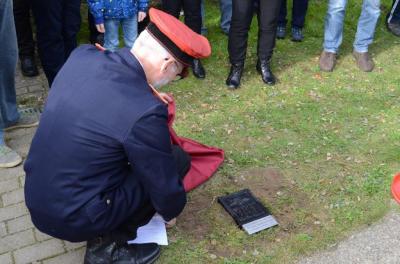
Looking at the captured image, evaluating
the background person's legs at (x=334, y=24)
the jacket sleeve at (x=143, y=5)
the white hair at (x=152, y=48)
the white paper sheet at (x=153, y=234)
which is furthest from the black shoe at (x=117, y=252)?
the background person's legs at (x=334, y=24)

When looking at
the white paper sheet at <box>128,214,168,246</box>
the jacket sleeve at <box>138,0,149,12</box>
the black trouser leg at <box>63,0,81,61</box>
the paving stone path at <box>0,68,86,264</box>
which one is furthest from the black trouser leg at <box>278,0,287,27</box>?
the white paper sheet at <box>128,214,168,246</box>

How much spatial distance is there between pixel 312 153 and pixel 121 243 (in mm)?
1623

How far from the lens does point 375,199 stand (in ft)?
10.3

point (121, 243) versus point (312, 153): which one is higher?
point (121, 243)

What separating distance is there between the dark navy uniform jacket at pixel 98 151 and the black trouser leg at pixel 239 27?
2183mm

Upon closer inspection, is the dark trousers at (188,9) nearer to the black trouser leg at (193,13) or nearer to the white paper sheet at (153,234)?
the black trouser leg at (193,13)

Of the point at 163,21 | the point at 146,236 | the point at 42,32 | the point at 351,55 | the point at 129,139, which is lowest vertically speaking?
the point at 351,55

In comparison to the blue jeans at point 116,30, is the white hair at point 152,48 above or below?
above

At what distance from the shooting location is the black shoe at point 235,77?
4.46 m

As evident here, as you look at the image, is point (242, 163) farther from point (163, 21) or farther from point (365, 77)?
point (365, 77)

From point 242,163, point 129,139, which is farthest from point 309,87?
point 129,139

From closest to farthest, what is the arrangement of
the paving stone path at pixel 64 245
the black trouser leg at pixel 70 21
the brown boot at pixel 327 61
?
the paving stone path at pixel 64 245 → the black trouser leg at pixel 70 21 → the brown boot at pixel 327 61

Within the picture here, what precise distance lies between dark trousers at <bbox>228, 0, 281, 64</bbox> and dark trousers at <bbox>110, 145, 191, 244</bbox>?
1978 millimetres

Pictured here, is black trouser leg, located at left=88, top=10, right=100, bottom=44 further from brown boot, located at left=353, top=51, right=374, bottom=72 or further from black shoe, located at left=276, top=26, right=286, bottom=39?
brown boot, located at left=353, top=51, right=374, bottom=72
